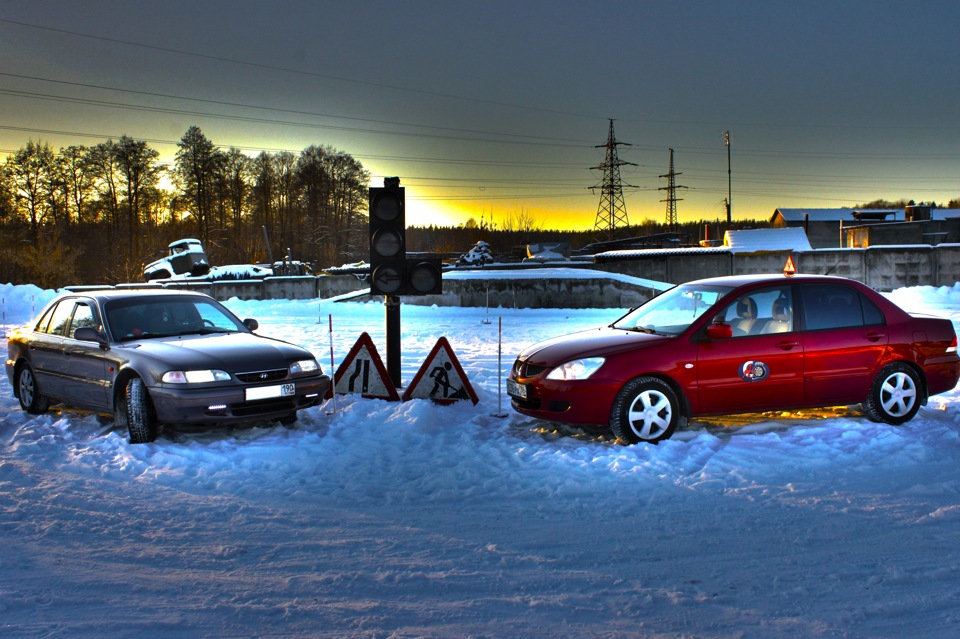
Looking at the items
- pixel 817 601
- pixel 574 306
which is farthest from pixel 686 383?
pixel 574 306

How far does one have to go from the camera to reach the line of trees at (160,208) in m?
58.1

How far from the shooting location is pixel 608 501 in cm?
574

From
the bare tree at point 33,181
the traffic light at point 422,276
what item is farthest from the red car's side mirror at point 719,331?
the bare tree at point 33,181

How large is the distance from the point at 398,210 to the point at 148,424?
4.07 m

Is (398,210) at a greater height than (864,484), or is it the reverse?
(398,210)

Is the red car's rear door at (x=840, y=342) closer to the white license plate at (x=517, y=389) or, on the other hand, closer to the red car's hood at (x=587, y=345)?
the red car's hood at (x=587, y=345)

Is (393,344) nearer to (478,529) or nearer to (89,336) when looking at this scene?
(89,336)

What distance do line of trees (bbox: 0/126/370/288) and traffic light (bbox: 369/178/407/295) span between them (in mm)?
46138

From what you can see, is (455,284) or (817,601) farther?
(455,284)

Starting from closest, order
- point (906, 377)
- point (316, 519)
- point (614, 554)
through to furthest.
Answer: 1. point (614, 554)
2. point (316, 519)
3. point (906, 377)

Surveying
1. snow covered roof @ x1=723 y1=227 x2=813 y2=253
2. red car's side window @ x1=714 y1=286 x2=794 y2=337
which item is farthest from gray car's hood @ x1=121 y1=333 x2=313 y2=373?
snow covered roof @ x1=723 y1=227 x2=813 y2=253

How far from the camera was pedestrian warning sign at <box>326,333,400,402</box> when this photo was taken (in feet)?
31.8

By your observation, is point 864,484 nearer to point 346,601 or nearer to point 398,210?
point 346,601

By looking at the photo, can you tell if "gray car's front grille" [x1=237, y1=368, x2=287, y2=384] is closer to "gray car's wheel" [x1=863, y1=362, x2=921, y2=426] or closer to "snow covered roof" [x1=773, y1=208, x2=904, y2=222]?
"gray car's wheel" [x1=863, y1=362, x2=921, y2=426]
